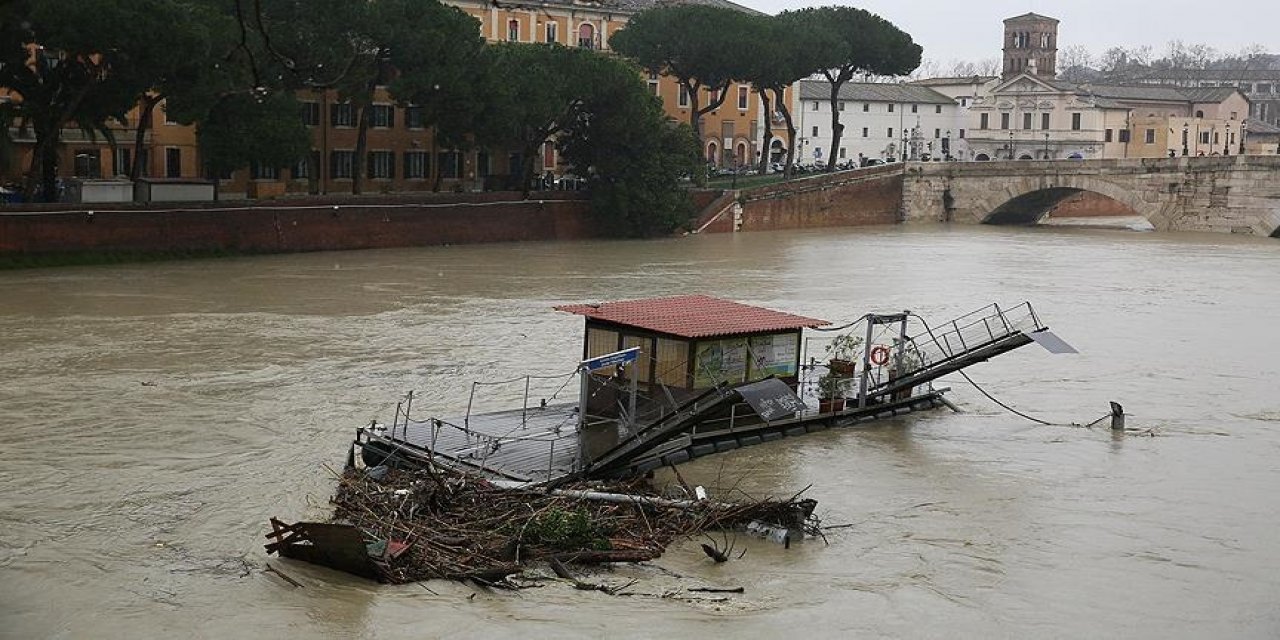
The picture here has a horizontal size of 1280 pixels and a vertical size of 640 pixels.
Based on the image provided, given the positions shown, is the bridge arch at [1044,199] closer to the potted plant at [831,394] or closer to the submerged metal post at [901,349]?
the submerged metal post at [901,349]

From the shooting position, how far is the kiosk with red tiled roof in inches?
875

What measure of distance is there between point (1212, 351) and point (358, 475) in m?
20.2

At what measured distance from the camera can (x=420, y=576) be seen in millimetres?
16469

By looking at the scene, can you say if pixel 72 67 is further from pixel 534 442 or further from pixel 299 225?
pixel 534 442

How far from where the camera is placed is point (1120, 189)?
69000mm

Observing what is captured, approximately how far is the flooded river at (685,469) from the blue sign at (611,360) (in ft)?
5.51

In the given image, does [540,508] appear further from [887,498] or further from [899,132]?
[899,132]

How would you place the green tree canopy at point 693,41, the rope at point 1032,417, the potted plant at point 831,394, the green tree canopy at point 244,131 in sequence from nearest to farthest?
the potted plant at point 831,394 → the rope at point 1032,417 → the green tree canopy at point 244,131 → the green tree canopy at point 693,41

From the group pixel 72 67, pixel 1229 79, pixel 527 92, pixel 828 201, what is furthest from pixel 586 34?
pixel 1229 79

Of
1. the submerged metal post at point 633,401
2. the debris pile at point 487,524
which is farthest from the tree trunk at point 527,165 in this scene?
the debris pile at point 487,524

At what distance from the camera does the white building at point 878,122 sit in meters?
91.9

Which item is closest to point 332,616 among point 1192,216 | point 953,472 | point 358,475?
point 358,475

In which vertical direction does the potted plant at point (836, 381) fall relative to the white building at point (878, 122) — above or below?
below

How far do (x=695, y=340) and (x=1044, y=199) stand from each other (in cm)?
5505
